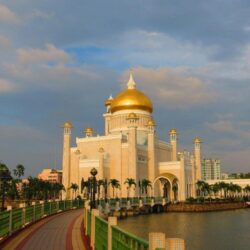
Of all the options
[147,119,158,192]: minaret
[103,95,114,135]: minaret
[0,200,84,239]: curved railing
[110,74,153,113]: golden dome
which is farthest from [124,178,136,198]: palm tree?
[0,200,84,239]: curved railing

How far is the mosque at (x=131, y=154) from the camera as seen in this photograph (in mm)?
57625

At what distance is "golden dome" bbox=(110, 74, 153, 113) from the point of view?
64750 millimetres

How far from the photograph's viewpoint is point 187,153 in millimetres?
73375

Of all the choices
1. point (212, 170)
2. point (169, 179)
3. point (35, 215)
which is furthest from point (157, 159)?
point (212, 170)

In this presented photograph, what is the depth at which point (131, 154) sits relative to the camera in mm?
56969

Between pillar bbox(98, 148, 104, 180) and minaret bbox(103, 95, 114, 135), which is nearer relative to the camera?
pillar bbox(98, 148, 104, 180)

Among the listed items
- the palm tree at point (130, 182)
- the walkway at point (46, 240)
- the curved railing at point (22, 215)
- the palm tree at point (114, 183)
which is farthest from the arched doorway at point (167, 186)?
the walkway at point (46, 240)

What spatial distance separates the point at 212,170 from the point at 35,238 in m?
170

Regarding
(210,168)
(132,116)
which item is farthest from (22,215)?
(210,168)

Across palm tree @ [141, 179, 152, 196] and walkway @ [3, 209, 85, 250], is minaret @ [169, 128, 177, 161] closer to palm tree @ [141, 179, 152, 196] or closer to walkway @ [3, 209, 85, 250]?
palm tree @ [141, 179, 152, 196]

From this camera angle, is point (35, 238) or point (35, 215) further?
point (35, 215)

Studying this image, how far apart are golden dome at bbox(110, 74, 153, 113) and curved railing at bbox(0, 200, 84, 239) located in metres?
37.2

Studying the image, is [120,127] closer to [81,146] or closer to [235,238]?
[81,146]

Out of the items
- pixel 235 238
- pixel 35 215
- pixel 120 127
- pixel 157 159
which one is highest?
pixel 120 127
